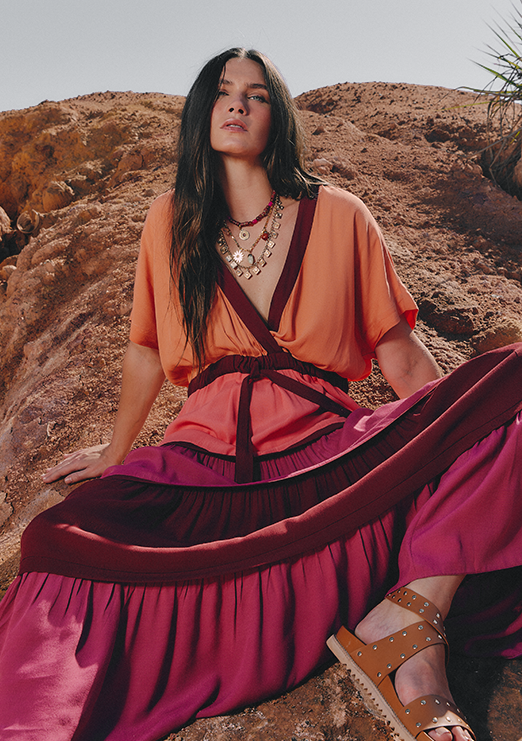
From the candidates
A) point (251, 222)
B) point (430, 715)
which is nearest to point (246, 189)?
point (251, 222)

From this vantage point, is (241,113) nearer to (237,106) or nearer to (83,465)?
(237,106)

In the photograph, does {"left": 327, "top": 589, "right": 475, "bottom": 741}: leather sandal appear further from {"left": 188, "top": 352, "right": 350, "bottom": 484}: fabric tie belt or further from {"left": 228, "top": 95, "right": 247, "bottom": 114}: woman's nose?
{"left": 228, "top": 95, "right": 247, "bottom": 114}: woman's nose

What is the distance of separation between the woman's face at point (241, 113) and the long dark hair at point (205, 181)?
0.10ft

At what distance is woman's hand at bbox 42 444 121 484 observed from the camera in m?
2.33

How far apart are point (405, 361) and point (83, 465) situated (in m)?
1.43

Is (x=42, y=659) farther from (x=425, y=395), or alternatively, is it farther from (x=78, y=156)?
(x=78, y=156)

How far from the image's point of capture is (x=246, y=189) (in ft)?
7.08

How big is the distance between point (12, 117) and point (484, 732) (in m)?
7.90

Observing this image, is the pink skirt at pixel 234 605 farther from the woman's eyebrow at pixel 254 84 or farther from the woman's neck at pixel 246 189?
the woman's eyebrow at pixel 254 84

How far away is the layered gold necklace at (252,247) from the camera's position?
209 centimetres

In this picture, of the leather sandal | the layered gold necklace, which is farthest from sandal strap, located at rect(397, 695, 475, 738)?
the layered gold necklace

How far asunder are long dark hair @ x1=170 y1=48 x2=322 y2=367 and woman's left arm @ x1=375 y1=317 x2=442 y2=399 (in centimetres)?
66

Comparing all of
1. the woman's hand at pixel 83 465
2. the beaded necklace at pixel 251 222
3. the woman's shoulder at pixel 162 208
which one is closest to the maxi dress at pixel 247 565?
the woman's hand at pixel 83 465

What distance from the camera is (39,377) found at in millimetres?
3600
